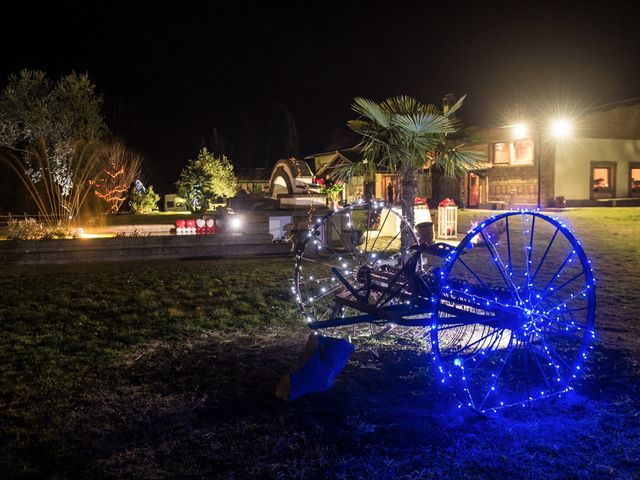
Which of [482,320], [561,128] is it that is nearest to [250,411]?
[482,320]

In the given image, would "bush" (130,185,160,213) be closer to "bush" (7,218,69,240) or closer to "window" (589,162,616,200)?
"bush" (7,218,69,240)

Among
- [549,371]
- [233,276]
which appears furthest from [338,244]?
[549,371]

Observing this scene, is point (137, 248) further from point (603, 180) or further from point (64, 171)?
point (603, 180)

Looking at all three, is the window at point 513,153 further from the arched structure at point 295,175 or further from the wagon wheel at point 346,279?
the wagon wheel at point 346,279

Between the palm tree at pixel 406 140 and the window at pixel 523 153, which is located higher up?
the window at pixel 523 153

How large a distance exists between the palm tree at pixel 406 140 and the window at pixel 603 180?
109 feet

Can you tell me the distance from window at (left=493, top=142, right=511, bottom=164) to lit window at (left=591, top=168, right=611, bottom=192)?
225 inches

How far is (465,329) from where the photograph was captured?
816 cm

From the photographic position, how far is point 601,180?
4091cm

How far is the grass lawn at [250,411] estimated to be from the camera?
4336mm

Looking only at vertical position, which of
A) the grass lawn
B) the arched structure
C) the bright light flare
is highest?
the bright light flare

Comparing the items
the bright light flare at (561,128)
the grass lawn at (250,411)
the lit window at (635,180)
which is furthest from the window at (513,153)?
the grass lawn at (250,411)

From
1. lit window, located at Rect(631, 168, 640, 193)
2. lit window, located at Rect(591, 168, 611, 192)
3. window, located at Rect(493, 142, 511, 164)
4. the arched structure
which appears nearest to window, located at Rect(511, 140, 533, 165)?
window, located at Rect(493, 142, 511, 164)

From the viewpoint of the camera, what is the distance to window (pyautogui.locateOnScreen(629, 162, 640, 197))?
41.5 meters
